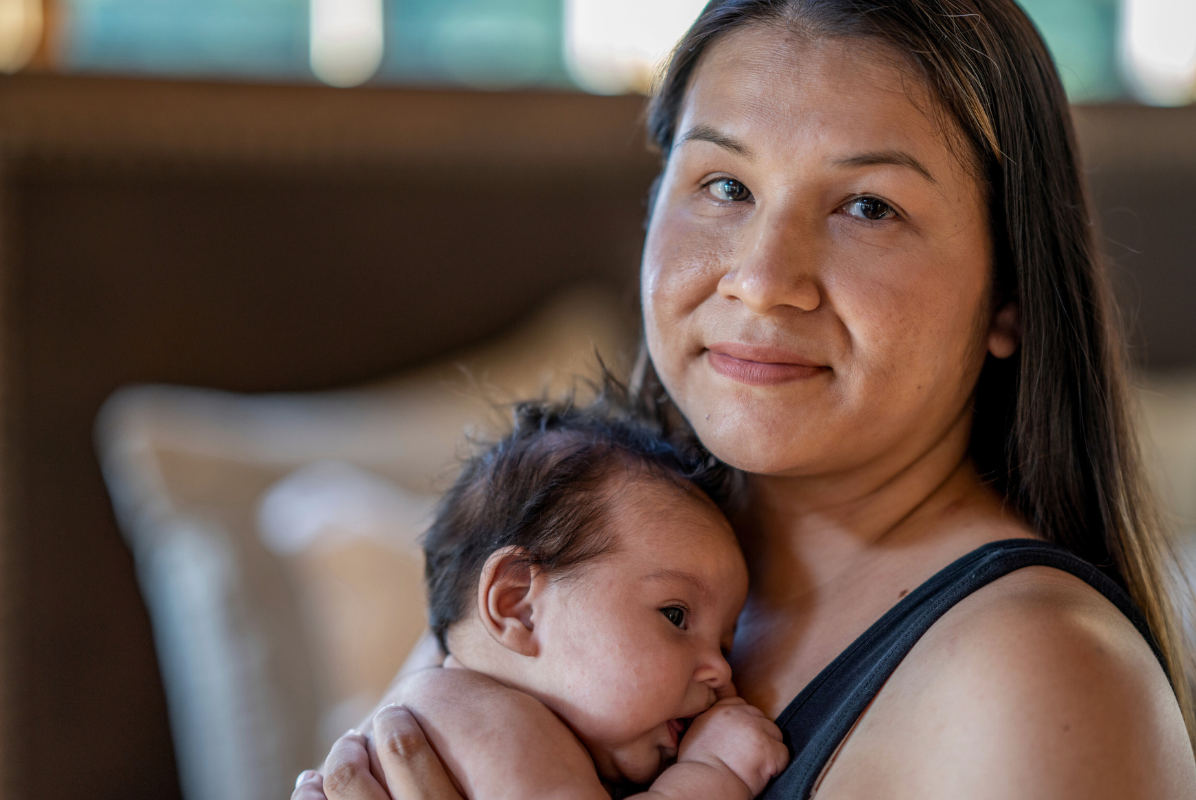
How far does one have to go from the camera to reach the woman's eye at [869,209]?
0.99 meters

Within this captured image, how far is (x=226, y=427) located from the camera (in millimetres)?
2422

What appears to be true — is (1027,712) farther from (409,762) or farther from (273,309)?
(273,309)

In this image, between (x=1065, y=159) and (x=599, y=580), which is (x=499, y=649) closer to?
(x=599, y=580)

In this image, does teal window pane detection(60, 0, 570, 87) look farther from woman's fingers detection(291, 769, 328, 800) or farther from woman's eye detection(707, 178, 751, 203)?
woman's fingers detection(291, 769, 328, 800)

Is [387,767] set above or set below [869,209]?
below

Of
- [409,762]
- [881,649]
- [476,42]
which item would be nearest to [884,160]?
[881,649]

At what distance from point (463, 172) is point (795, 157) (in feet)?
6.11

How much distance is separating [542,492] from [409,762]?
0.90 feet

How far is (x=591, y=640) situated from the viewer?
961 mm

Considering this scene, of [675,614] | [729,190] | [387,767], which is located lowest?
[387,767]

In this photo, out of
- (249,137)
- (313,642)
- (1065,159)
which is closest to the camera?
(1065,159)

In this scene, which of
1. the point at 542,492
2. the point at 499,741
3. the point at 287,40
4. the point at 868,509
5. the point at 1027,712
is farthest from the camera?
the point at 287,40

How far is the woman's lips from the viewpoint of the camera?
99cm

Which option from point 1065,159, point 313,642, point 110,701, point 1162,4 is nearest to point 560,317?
point 313,642
